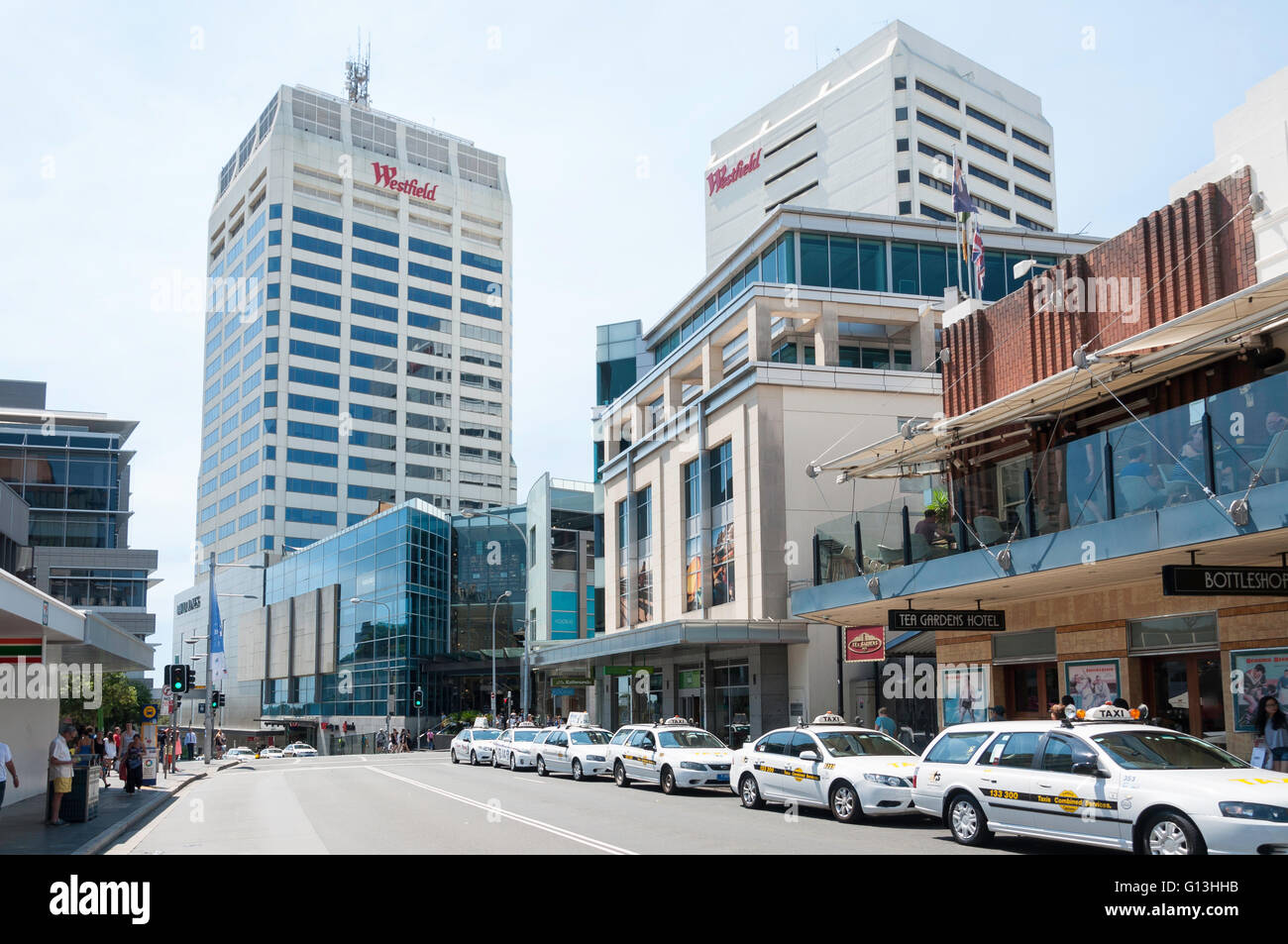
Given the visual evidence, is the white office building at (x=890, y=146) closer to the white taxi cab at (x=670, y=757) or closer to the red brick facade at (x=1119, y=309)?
the red brick facade at (x=1119, y=309)

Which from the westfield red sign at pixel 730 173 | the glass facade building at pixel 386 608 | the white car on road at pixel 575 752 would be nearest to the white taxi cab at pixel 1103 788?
the white car on road at pixel 575 752

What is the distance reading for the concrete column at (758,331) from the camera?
3662 centimetres

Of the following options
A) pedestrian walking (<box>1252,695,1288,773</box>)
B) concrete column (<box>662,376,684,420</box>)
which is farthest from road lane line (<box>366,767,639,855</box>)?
concrete column (<box>662,376,684,420</box>)

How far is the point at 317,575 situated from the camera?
87312 mm

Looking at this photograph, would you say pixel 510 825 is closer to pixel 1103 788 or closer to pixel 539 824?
pixel 539 824

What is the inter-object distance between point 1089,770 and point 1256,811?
2.01 metres

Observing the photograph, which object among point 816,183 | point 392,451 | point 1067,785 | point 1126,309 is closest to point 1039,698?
point 1126,309

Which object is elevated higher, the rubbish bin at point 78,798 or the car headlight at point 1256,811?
the car headlight at point 1256,811

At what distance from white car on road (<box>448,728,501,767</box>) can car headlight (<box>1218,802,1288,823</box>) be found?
1218 inches

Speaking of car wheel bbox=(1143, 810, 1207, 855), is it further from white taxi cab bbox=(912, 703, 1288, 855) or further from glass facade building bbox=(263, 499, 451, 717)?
glass facade building bbox=(263, 499, 451, 717)

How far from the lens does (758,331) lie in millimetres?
36781

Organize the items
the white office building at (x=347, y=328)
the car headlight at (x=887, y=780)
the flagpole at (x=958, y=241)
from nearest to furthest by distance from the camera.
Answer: the car headlight at (x=887, y=780), the flagpole at (x=958, y=241), the white office building at (x=347, y=328)

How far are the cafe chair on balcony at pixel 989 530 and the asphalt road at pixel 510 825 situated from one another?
15.6 ft
